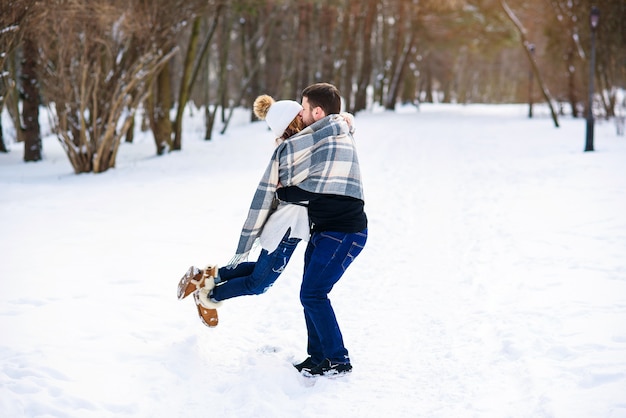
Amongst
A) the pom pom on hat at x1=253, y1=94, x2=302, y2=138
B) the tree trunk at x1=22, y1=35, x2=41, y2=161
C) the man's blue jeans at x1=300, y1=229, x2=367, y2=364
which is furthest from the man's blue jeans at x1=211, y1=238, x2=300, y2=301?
the tree trunk at x1=22, y1=35, x2=41, y2=161

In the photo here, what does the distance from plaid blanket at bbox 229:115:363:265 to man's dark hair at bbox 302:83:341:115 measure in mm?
81

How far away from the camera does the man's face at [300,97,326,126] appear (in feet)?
12.3

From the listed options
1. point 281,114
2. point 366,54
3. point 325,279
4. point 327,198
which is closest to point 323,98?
point 281,114

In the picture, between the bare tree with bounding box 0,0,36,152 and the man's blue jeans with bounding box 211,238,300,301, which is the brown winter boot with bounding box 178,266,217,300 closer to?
the man's blue jeans with bounding box 211,238,300,301

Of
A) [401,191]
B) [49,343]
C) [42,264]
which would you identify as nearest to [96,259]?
[42,264]

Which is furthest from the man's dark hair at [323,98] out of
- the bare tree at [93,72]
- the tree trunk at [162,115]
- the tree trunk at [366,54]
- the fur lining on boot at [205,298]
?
the tree trunk at [366,54]

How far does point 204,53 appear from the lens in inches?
722

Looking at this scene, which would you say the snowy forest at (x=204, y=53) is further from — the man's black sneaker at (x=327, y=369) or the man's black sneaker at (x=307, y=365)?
the man's black sneaker at (x=327, y=369)

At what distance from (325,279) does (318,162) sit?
716 millimetres

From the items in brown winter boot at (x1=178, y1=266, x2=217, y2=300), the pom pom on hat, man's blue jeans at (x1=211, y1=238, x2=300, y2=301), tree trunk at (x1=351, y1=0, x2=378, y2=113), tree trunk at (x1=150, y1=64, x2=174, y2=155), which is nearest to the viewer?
the pom pom on hat

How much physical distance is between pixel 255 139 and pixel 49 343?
50.8ft

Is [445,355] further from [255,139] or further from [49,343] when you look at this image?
[255,139]

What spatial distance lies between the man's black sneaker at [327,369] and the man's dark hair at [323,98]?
1.59 m

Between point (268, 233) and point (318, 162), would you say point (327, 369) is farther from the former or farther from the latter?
point (318, 162)
